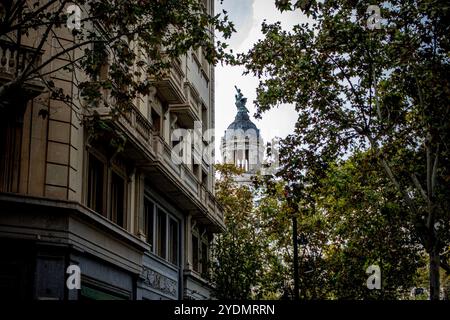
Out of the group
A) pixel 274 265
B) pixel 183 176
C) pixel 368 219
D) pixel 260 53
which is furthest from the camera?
pixel 274 265

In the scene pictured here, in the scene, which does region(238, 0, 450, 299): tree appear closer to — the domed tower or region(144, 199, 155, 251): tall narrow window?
region(144, 199, 155, 251): tall narrow window

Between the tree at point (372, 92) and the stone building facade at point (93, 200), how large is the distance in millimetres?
4159

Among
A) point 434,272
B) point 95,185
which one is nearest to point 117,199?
point 95,185

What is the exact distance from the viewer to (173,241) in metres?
28.0

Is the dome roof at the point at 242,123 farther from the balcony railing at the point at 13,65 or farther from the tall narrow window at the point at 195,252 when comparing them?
the balcony railing at the point at 13,65

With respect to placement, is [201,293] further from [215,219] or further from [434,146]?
[434,146]

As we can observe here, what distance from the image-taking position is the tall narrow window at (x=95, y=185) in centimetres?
1938

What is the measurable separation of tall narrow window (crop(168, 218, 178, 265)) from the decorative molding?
953 mm

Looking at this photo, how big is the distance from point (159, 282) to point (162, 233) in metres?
2.07

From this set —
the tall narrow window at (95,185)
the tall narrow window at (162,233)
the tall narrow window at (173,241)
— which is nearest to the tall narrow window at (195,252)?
the tall narrow window at (173,241)

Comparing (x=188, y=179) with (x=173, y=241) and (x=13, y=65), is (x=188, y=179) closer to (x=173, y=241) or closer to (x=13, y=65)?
(x=173, y=241)
